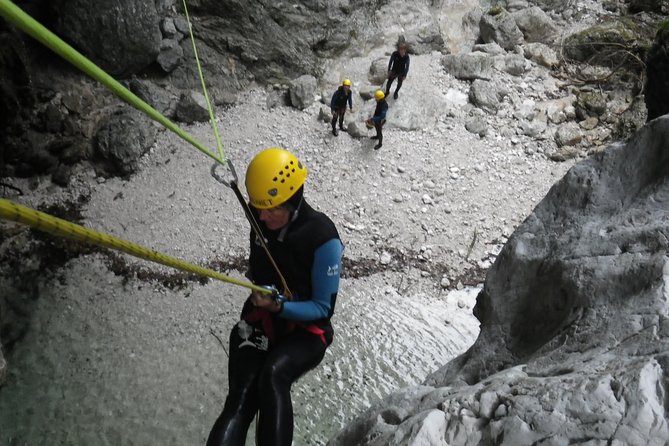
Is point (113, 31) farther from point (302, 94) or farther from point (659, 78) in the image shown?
point (659, 78)

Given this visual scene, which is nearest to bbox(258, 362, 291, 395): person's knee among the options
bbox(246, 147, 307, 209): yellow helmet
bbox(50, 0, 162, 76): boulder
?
bbox(246, 147, 307, 209): yellow helmet

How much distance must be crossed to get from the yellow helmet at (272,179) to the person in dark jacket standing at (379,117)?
16.7 ft

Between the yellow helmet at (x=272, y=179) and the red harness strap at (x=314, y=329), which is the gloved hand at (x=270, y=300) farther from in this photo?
the yellow helmet at (x=272, y=179)

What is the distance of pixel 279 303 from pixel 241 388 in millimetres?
650

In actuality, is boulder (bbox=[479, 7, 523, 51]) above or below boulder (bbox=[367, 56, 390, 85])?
above

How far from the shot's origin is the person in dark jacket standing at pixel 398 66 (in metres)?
8.25

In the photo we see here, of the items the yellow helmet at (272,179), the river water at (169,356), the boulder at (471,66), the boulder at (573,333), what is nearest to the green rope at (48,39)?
the yellow helmet at (272,179)

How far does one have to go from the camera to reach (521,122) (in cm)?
855

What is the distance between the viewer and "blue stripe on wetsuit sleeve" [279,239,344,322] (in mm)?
2834

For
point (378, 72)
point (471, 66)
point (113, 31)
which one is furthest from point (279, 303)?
point (471, 66)

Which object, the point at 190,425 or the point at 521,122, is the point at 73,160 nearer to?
the point at 190,425

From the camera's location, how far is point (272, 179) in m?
2.68

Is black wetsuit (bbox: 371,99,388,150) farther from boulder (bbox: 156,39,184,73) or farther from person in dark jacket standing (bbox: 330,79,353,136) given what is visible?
boulder (bbox: 156,39,184,73)

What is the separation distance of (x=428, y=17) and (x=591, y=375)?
10.0 m
